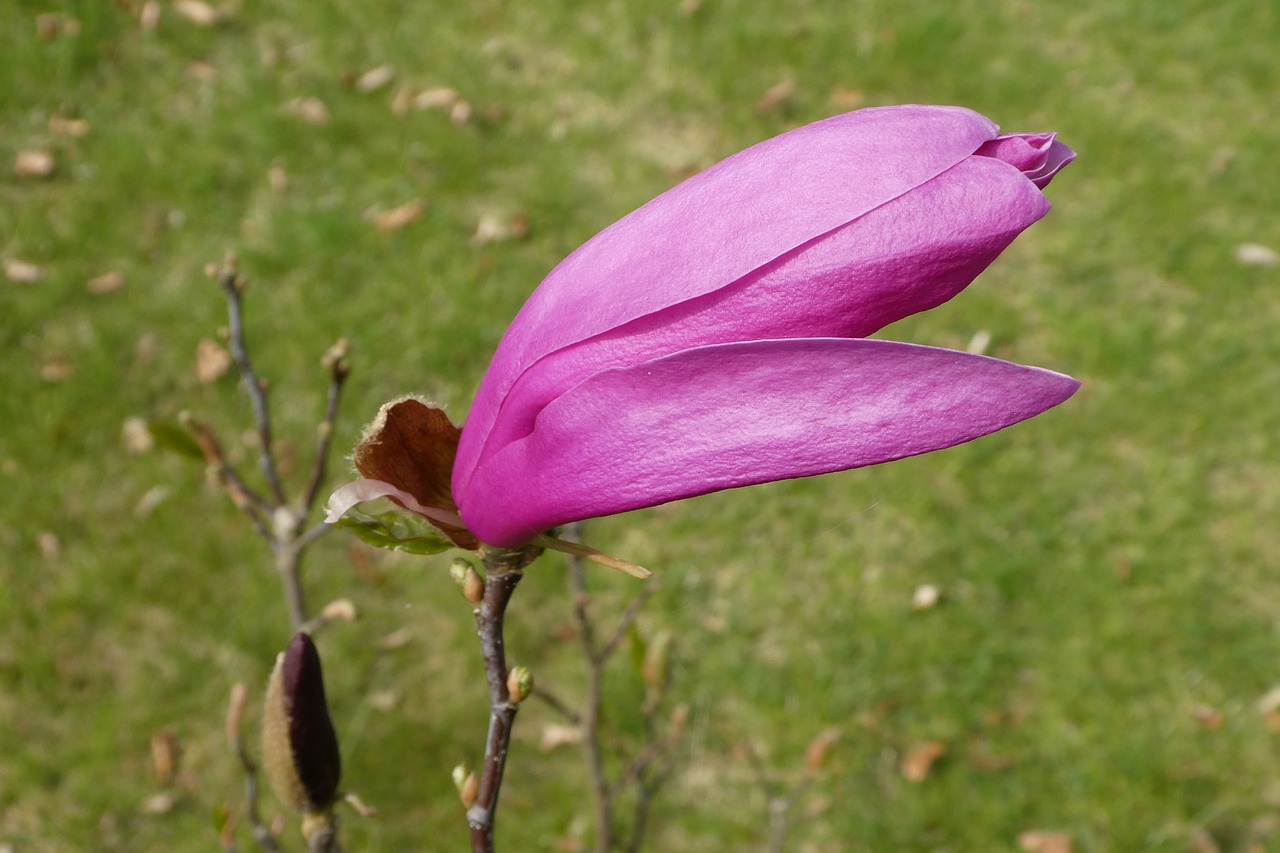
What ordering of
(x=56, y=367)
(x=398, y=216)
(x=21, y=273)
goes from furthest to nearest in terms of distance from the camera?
(x=398, y=216), (x=21, y=273), (x=56, y=367)

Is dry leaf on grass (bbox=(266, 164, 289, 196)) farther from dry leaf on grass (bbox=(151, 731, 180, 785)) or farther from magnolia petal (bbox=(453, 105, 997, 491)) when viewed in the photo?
magnolia petal (bbox=(453, 105, 997, 491))

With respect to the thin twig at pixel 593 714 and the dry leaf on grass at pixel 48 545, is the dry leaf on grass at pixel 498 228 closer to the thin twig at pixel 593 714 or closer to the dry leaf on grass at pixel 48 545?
the dry leaf on grass at pixel 48 545

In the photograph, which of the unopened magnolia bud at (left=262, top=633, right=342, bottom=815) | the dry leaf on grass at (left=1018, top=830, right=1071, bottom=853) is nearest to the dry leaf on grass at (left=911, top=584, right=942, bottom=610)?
the dry leaf on grass at (left=1018, top=830, right=1071, bottom=853)

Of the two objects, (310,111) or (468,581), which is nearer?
(468,581)

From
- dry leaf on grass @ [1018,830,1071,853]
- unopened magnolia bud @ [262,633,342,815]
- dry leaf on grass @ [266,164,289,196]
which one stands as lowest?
dry leaf on grass @ [1018,830,1071,853]

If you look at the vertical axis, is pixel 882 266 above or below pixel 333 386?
above

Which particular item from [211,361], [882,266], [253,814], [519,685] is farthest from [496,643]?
[211,361]

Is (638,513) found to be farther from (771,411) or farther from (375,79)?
(771,411)

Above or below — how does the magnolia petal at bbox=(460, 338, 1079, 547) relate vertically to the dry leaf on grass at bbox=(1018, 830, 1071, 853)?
above
